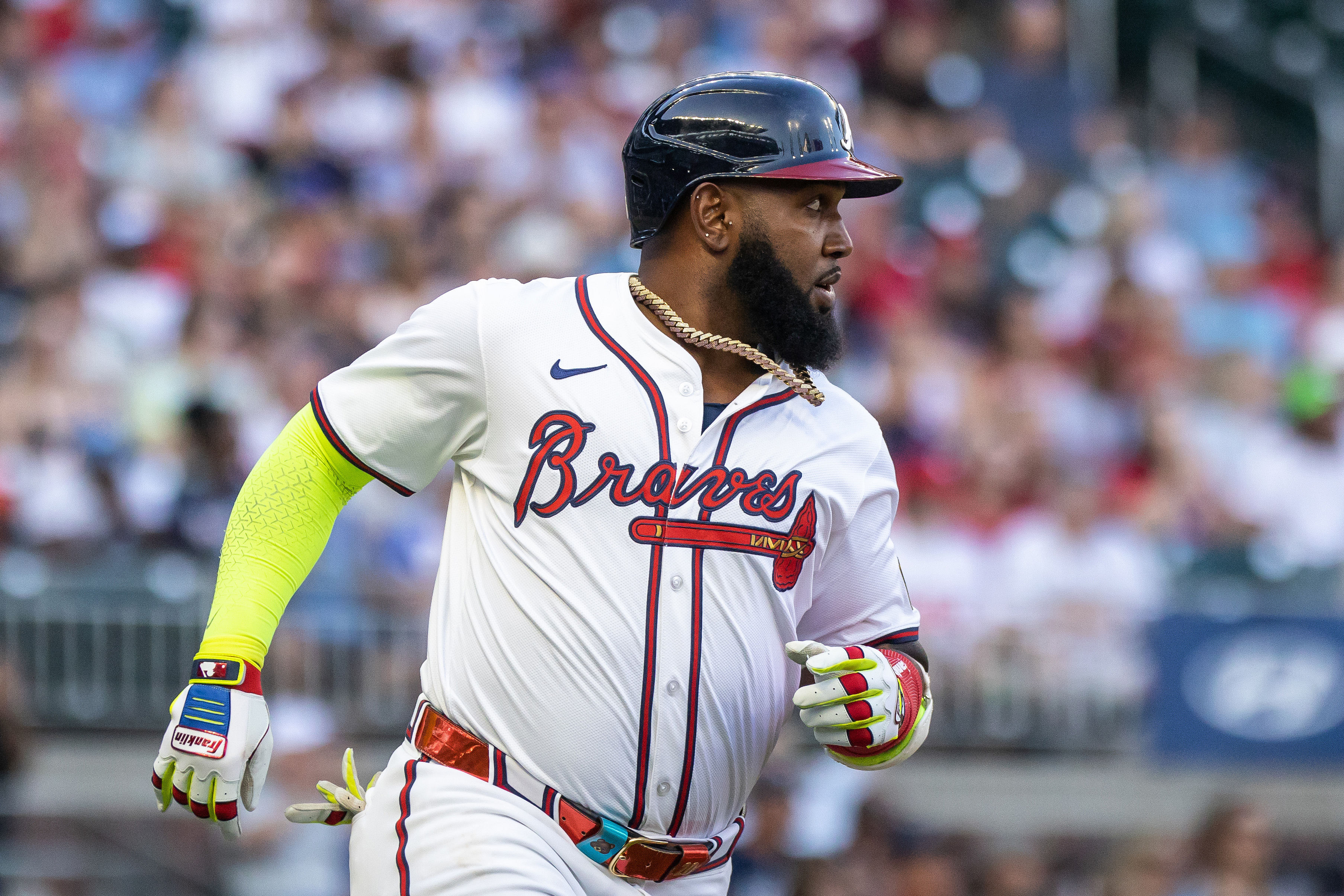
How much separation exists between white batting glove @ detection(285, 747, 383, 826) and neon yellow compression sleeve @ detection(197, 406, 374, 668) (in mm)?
312

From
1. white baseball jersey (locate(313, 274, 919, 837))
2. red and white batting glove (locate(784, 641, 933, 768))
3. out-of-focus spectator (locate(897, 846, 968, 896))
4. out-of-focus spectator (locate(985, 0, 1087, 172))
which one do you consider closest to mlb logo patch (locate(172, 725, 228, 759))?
white baseball jersey (locate(313, 274, 919, 837))

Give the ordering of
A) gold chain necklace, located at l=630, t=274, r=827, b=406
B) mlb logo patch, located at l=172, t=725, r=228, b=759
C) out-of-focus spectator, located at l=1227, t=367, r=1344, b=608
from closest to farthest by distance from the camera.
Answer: mlb logo patch, located at l=172, t=725, r=228, b=759 → gold chain necklace, located at l=630, t=274, r=827, b=406 → out-of-focus spectator, located at l=1227, t=367, r=1344, b=608

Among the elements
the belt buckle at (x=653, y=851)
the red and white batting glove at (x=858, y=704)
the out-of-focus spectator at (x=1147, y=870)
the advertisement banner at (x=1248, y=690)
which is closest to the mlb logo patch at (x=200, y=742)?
the belt buckle at (x=653, y=851)

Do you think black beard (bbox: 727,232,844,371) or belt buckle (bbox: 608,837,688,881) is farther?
black beard (bbox: 727,232,844,371)

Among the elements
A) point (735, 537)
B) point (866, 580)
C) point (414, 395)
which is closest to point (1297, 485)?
point (866, 580)

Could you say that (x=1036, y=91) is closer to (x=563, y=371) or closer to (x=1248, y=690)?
(x=1248, y=690)

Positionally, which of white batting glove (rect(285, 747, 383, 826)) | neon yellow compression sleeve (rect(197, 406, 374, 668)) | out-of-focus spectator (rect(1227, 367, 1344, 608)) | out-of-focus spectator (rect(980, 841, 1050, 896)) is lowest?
out-of-focus spectator (rect(980, 841, 1050, 896))

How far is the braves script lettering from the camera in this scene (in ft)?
11.4

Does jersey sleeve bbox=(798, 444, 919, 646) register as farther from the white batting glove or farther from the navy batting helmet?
the white batting glove

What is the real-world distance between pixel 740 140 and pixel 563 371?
566mm

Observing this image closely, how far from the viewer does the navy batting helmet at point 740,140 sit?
3572 millimetres

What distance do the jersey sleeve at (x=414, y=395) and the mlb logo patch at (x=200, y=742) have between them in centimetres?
62

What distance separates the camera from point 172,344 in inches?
344

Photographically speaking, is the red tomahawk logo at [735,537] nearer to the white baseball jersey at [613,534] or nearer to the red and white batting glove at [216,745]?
the white baseball jersey at [613,534]
